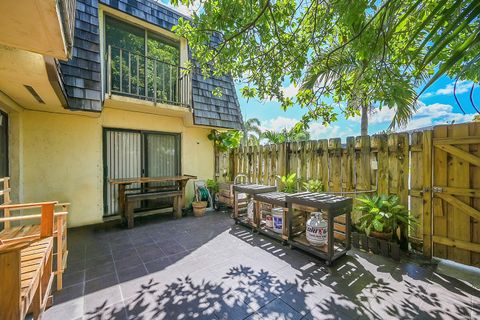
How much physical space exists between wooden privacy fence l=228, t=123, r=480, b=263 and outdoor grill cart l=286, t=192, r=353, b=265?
0.67 m

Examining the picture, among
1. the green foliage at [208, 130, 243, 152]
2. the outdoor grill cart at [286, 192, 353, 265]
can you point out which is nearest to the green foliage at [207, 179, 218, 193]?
the green foliage at [208, 130, 243, 152]

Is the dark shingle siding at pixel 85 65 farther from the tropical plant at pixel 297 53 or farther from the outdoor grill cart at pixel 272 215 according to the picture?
the outdoor grill cart at pixel 272 215

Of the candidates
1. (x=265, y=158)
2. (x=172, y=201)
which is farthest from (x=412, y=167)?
(x=172, y=201)

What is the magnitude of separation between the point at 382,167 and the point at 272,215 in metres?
2.01

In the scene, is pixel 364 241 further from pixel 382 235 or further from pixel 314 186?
pixel 314 186

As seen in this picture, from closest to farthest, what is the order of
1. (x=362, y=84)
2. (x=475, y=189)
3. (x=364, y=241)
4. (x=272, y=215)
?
1. (x=475, y=189)
2. (x=362, y=84)
3. (x=364, y=241)
4. (x=272, y=215)

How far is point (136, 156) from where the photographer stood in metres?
5.38

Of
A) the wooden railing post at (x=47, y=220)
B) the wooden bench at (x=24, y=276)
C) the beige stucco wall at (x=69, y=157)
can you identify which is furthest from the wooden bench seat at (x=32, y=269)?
the beige stucco wall at (x=69, y=157)

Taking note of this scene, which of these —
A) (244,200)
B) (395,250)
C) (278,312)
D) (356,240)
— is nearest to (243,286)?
(278,312)

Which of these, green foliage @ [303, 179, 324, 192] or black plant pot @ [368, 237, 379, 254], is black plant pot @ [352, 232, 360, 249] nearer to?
black plant pot @ [368, 237, 379, 254]

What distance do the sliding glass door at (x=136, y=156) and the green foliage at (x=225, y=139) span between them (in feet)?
3.62

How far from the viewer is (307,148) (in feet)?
15.0

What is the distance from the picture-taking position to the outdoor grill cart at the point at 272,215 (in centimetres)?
355

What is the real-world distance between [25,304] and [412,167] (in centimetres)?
457
